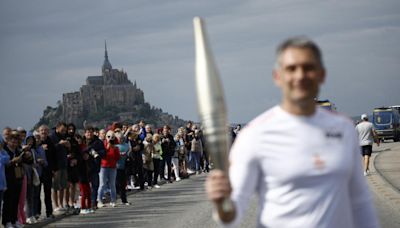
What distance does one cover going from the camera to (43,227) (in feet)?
50.1

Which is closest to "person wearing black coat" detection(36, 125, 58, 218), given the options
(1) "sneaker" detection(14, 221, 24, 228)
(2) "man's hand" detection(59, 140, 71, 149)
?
(2) "man's hand" detection(59, 140, 71, 149)

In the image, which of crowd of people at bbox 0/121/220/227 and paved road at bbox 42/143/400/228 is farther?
crowd of people at bbox 0/121/220/227

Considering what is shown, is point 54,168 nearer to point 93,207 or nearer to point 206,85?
point 93,207

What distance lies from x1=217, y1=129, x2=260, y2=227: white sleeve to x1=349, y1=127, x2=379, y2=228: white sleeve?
47 centimetres

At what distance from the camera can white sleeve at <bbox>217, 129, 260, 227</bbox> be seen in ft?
12.5

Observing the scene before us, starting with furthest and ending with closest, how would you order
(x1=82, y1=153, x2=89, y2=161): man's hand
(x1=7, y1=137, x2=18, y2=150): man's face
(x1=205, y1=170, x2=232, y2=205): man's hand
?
1. (x1=82, y1=153, x2=89, y2=161): man's hand
2. (x1=7, y1=137, x2=18, y2=150): man's face
3. (x1=205, y1=170, x2=232, y2=205): man's hand

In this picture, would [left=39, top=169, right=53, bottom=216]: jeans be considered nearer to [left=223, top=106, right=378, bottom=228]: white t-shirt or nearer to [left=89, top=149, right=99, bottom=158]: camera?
[left=89, top=149, right=99, bottom=158]: camera

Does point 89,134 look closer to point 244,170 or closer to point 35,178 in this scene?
point 35,178

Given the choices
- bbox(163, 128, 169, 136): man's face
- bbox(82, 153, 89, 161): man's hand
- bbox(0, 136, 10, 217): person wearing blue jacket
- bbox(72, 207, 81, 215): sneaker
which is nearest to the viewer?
bbox(0, 136, 10, 217): person wearing blue jacket

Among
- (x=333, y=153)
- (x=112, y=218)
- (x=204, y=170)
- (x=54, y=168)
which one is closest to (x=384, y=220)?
(x=112, y=218)

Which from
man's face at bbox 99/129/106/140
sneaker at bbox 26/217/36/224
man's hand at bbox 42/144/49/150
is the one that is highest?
man's face at bbox 99/129/106/140

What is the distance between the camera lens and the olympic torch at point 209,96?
3143 millimetres

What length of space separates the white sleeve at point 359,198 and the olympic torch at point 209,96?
983 millimetres

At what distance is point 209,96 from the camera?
10.4 feet
